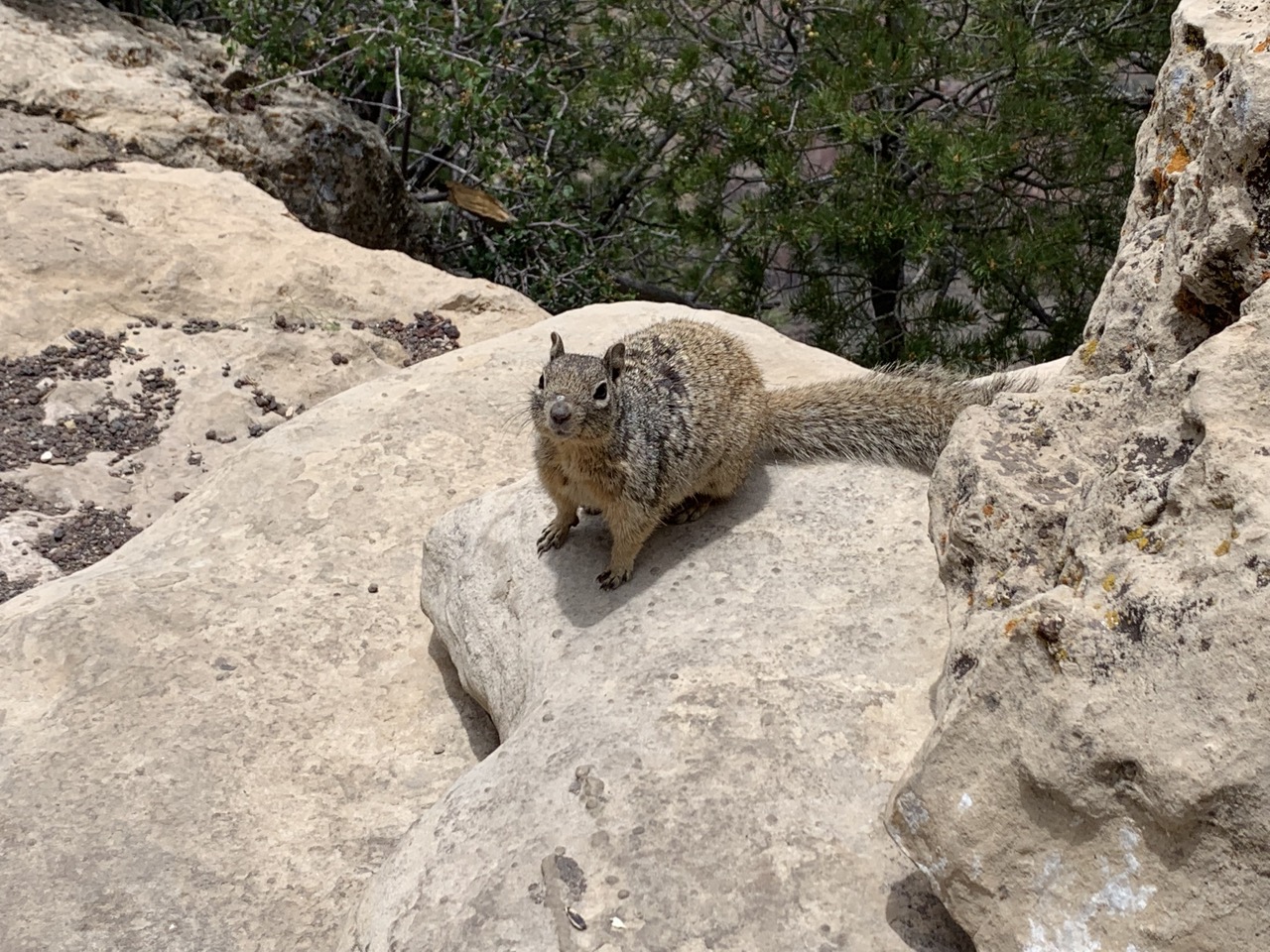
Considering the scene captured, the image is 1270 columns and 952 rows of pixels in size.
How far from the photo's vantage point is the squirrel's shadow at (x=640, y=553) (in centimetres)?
404

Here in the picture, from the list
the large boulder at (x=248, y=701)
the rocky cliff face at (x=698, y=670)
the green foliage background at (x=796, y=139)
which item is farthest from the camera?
the green foliage background at (x=796, y=139)

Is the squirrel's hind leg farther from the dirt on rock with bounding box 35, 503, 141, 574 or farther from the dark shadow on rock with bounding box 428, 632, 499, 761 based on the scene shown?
the dirt on rock with bounding box 35, 503, 141, 574

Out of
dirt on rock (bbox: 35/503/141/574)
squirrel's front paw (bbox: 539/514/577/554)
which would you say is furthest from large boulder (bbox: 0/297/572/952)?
squirrel's front paw (bbox: 539/514/577/554)

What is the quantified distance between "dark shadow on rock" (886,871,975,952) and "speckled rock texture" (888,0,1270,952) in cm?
22

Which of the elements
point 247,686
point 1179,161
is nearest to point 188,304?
point 247,686

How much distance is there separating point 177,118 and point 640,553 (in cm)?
608

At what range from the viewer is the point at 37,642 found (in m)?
4.32

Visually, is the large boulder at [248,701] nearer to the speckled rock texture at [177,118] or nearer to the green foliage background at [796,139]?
the green foliage background at [796,139]

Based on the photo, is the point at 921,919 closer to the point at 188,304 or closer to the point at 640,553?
the point at 640,553

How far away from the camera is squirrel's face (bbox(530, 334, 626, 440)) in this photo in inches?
151

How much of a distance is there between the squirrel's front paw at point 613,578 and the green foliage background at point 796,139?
13.5 ft

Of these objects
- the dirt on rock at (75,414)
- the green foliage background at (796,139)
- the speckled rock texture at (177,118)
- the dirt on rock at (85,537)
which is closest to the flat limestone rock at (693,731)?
the dirt on rock at (85,537)

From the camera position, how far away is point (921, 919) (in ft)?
8.56

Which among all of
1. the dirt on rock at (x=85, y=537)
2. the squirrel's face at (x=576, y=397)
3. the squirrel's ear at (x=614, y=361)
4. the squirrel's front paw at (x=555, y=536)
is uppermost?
the squirrel's ear at (x=614, y=361)
